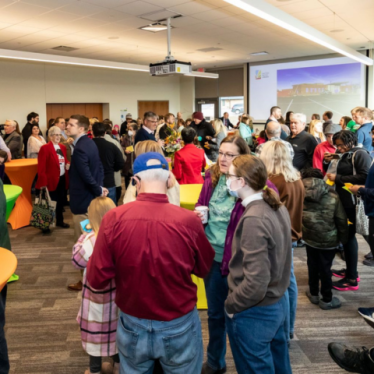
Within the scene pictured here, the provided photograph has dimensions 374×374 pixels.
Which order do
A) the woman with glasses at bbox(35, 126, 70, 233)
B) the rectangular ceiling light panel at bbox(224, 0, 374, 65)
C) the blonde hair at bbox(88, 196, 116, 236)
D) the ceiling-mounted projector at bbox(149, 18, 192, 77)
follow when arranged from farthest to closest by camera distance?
1. the ceiling-mounted projector at bbox(149, 18, 192, 77)
2. the woman with glasses at bbox(35, 126, 70, 233)
3. the rectangular ceiling light panel at bbox(224, 0, 374, 65)
4. the blonde hair at bbox(88, 196, 116, 236)

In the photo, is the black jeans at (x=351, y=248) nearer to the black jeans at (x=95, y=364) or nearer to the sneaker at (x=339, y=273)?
the sneaker at (x=339, y=273)

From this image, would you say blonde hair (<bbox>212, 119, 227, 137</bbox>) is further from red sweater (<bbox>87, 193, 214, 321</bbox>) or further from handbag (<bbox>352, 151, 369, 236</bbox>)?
red sweater (<bbox>87, 193, 214, 321</bbox>)

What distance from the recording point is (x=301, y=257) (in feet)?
15.4

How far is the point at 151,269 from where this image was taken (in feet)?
4.97

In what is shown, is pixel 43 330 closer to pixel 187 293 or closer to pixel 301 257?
pixel 187 293

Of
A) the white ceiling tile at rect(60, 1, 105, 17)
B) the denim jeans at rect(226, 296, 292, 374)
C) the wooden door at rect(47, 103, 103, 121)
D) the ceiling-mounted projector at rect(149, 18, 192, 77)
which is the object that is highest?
the white ceiling tile at rect(60, 1, 105, 17)

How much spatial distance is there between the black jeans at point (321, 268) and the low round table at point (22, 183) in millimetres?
4271

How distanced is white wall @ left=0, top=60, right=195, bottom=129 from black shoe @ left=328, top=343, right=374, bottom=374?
11507 millimetres

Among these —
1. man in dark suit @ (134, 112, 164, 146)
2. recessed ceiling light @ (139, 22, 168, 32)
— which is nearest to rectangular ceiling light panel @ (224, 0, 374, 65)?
man in dark suit @ (134, 112, 164, 146)

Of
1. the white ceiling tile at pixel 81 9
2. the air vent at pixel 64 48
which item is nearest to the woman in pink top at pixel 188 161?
the white ceiling tile at pixel 81 9

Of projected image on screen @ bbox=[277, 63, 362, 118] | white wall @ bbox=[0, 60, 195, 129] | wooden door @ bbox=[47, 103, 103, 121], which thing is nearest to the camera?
white wall @ bbox=[0, 60, 195, 129]

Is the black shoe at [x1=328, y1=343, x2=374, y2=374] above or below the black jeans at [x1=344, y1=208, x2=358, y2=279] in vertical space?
below

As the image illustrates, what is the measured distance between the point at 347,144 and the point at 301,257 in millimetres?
1694

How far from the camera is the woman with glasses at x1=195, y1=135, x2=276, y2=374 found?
87.7 inches
